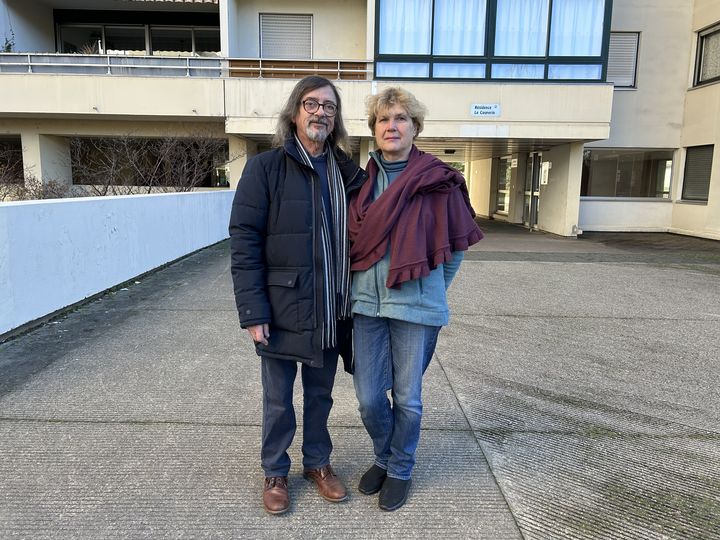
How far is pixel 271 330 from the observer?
2438mm

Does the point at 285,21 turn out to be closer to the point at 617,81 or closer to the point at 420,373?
the point at 617,81

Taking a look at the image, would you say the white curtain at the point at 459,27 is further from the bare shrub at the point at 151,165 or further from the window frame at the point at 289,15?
the bare shrub at the point at 151,165

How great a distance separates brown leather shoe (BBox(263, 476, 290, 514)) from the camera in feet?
8.20

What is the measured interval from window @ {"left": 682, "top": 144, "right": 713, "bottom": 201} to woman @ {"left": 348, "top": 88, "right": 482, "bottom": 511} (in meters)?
16.3

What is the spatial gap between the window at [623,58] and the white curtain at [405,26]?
646 centimetres

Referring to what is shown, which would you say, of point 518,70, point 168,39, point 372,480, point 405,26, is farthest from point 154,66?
point 372,480

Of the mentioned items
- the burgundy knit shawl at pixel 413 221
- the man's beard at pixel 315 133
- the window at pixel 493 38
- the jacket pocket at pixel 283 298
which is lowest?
the jacket pocket at pixel 283 298

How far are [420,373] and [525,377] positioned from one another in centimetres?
211

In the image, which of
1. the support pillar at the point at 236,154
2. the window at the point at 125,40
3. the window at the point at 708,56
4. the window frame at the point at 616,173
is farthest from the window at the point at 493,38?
the window at the point at 125,40

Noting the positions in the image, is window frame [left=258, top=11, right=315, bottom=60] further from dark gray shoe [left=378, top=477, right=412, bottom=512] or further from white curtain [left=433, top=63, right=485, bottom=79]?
dark gray shoe [left=378, top=477, right=412, bottom=512]

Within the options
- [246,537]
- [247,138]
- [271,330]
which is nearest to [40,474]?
[246,537]

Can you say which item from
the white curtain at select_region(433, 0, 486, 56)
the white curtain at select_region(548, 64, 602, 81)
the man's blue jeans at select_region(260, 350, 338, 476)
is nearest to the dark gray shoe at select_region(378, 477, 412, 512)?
the man's blue jeans at select_region(260, 350, 338, 476)

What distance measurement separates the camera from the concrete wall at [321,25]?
607 inches

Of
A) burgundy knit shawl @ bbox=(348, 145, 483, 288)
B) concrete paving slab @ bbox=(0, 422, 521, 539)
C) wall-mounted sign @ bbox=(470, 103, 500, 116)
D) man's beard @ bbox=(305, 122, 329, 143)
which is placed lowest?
concrete paving slab @ bbox=(0, 422, 521, 539)
